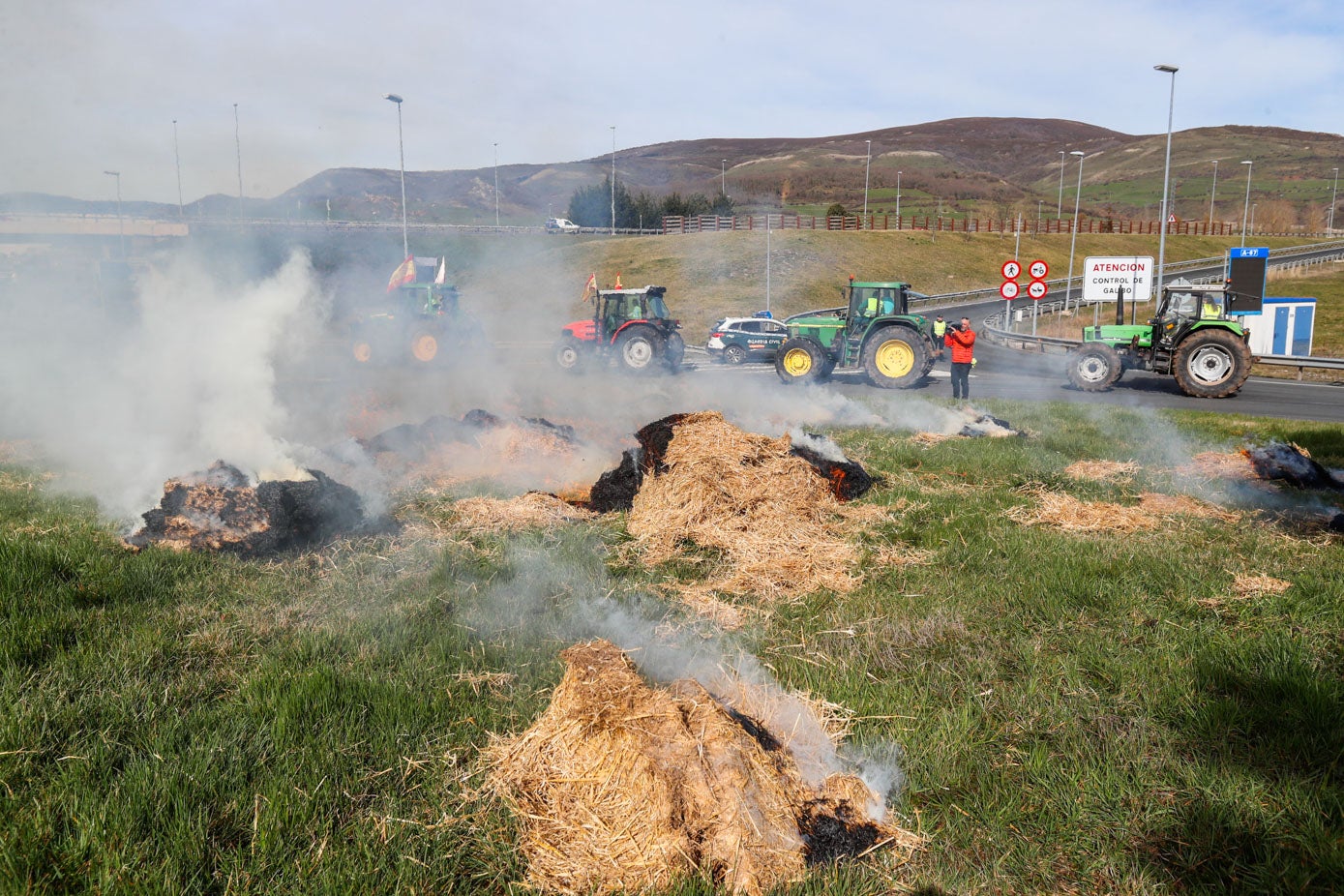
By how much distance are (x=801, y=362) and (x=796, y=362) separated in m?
0.12

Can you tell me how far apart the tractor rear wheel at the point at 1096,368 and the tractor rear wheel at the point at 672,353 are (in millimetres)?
9642

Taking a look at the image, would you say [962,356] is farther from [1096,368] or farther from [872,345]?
[1096,368]

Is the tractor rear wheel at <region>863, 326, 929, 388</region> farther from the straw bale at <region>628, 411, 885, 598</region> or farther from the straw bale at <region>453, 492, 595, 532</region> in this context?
the straw bale at <region>453, 492, 595, 532</region>

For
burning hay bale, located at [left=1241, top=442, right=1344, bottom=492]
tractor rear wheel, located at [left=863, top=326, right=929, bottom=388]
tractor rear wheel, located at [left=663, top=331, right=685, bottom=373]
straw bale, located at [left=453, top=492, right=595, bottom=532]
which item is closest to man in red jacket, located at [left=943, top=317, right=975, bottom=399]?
tractor rear wheel, located at [left=863, top=326, right=929, bottom=388]

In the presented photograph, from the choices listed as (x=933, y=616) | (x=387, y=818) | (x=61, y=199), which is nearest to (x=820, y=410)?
(x=933, y=616)

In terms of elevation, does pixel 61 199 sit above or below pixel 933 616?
above

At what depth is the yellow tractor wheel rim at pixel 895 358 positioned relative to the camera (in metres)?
18.3

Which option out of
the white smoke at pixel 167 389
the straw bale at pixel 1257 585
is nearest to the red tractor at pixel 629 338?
the white smoke at pixel 167 389

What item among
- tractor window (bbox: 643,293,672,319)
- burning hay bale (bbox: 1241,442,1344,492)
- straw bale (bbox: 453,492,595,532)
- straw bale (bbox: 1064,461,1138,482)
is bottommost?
straw bale (bbox: 453,492,595,532)

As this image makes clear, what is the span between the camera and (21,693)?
3605 millimetres

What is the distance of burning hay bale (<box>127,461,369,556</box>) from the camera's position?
587cm

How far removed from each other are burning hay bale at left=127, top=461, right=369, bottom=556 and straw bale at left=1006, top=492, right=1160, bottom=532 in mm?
6063

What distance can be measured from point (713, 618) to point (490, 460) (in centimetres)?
514

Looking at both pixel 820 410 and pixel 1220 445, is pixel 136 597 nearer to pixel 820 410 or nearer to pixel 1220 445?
pixel 820 410
